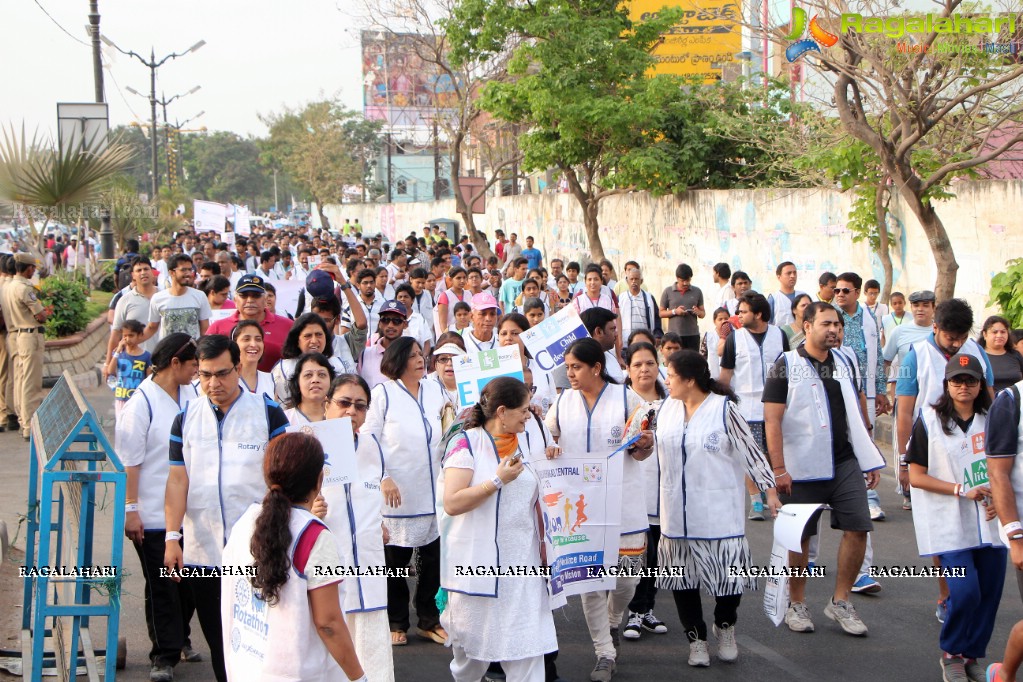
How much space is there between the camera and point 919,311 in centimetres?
921

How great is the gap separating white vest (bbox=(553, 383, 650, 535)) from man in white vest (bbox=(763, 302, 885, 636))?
90 cm

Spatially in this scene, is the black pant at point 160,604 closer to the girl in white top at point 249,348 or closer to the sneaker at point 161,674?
the sneaker at point 161,674

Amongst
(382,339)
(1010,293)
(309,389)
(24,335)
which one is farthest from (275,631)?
(1010,293)

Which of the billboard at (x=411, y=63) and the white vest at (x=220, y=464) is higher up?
the billboard at (x=411, y=63)

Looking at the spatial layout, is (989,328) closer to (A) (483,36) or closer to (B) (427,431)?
(B) (427,431)

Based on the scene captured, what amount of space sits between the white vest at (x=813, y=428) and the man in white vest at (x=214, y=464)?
292cm

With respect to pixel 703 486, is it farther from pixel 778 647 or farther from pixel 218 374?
pixel 218 374

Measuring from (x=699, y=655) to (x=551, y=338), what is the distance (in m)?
2.14

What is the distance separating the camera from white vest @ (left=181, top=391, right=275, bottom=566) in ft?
17.5

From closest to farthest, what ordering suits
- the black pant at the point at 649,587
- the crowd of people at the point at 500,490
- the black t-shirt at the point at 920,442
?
the crowd of people at the point at 500,490 → the black t-shirt at the point at 920,442 → the black pant at the point at 649,587

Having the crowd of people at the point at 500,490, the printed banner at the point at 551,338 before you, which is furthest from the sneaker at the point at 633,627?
the printed banner at the point at 551,338

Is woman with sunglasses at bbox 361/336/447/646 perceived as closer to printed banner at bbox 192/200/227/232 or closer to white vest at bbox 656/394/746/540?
white vest at bbox 656/394/746/540

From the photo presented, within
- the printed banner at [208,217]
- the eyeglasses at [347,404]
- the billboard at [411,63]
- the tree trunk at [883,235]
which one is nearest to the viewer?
the eyeglasses at [347,404]

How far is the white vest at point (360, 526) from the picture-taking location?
206 inches
